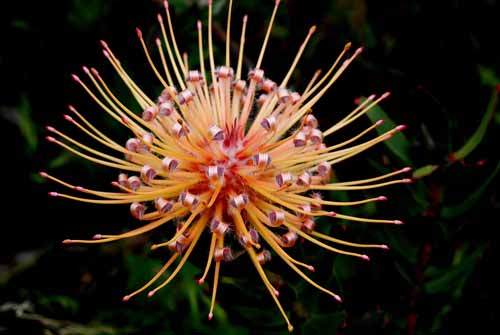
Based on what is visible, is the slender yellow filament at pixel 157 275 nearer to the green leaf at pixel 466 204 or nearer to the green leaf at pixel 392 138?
the green leaf at pixel 392 138

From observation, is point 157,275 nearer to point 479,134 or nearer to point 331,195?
point 331,195

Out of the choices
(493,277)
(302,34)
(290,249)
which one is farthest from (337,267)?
(302,34)

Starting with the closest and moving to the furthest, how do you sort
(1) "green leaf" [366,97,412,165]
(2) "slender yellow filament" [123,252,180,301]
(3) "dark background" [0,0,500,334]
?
(2) "slender yellow filament" [123,252,180,301] → (1) "green leaf" [366,97,412,165] → (3) "dark background" [0,0,500,334]

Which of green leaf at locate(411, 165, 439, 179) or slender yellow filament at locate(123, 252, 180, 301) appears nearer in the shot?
slender yellow filament at locate(123, 252, 180, 301)

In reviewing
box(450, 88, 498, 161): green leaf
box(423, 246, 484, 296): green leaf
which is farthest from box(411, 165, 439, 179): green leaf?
box(423, 246, 484, 296): green leaf

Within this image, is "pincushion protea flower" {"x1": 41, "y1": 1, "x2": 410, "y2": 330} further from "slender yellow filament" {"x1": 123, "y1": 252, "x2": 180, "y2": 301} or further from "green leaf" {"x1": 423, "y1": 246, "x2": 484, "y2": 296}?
"green leaf" {"x1": 423, "y1": 246, "x2": 484, "y2": 296}

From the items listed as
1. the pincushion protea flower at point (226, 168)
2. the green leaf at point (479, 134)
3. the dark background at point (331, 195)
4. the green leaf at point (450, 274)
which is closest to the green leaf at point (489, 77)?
the dark background at point (331, 195)

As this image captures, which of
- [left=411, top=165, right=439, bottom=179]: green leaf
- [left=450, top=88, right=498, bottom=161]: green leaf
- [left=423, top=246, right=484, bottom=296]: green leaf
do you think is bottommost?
[left=423, top=246, right=484, bottom=296]: green leaf

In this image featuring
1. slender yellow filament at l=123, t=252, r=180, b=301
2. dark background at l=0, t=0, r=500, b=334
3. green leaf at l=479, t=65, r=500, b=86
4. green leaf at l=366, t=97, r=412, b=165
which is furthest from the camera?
green leaf at l=479, t=65, r=500, b=86

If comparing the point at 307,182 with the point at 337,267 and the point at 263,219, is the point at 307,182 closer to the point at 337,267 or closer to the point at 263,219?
the point at 263,219

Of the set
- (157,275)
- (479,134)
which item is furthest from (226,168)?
(479,134)
